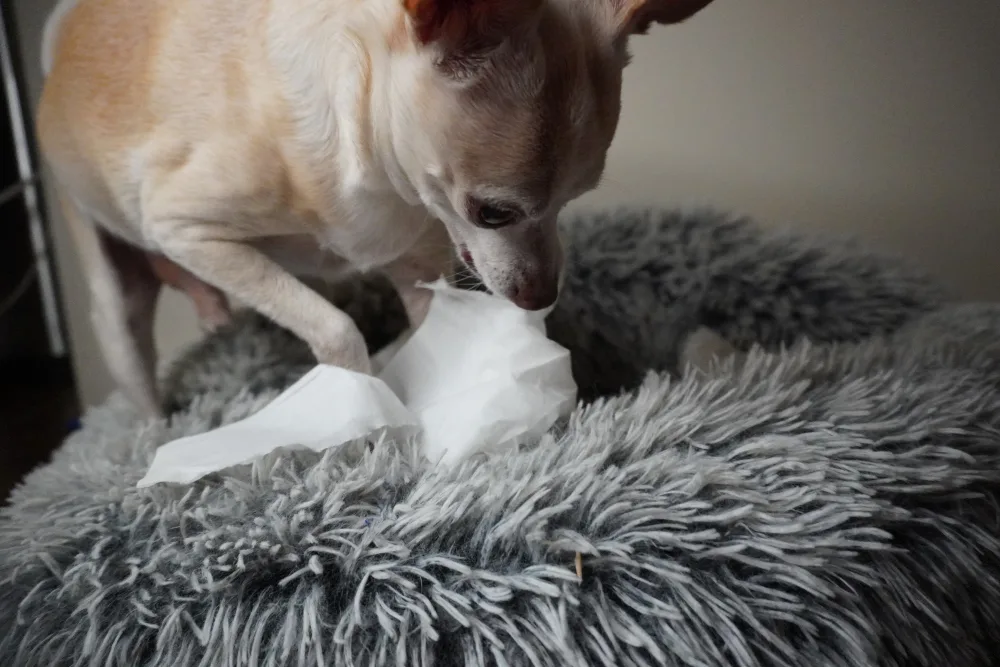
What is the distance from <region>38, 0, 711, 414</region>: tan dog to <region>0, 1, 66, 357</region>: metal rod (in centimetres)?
37

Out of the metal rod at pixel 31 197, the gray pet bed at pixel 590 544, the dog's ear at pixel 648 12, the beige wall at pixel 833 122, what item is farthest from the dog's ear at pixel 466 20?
the metal rod at pixel 31 197

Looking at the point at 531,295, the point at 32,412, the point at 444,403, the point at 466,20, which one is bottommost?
the point at 32,412

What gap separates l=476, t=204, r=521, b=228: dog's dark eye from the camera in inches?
29.4

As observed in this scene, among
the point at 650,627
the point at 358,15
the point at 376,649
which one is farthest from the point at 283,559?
the point at 358,15

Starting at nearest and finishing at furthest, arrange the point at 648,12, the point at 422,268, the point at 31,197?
the point at 648,12 → the point at 422,268 → the point at 31,197

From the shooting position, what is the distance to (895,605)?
Result: 1.92 feet

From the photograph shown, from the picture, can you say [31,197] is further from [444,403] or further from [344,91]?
[444,403]

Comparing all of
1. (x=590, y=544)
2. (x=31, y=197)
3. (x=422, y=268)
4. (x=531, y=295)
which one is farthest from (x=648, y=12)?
(x=31, y=197)

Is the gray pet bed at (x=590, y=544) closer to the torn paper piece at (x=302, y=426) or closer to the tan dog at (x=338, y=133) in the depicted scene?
the torn paper piece at (x=302, y=426)

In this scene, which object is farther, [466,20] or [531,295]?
[531,295]

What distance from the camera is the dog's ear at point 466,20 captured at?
633 millimetres

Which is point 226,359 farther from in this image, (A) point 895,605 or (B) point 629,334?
(A) point 895,605

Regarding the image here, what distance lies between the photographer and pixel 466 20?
67cm

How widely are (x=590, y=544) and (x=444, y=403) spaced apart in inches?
10.9
